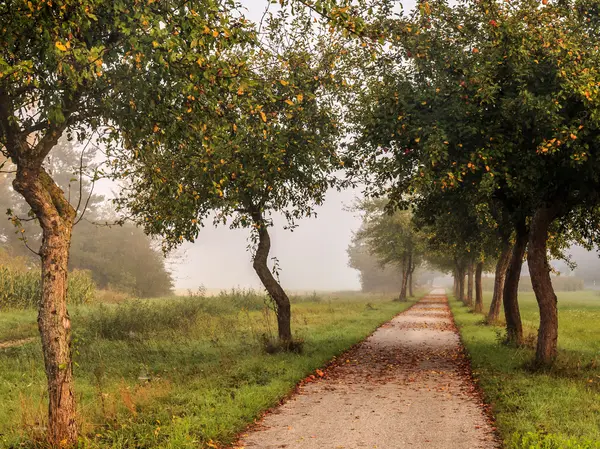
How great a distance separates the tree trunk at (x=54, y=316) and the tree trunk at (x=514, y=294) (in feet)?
47.8

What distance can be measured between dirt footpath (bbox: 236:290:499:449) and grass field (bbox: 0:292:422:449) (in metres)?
0.64

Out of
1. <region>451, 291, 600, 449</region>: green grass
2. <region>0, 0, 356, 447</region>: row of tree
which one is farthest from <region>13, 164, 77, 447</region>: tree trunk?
<region>451, 291, 600, 449</region>: green grass

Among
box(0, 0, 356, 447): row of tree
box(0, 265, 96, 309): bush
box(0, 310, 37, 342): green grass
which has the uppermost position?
box(0, 0, 356, 447): row of tree

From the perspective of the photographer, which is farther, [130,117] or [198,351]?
[198,351]

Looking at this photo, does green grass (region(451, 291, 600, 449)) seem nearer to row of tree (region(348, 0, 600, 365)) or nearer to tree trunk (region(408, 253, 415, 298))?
row of tree (region(348, 0, 600, 365))

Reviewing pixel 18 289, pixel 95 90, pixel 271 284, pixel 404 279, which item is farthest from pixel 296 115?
pixel 404 279

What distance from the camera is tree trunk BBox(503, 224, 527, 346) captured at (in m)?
17.9

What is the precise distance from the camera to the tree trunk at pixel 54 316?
7453mm

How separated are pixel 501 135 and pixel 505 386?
572cm

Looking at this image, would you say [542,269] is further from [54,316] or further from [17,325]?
[17,325]

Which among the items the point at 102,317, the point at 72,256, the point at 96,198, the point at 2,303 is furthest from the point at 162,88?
the point at 96,198

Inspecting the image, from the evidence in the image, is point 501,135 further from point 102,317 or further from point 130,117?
point 102,317

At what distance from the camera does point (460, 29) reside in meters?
13.9

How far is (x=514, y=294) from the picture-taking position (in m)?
19.0
